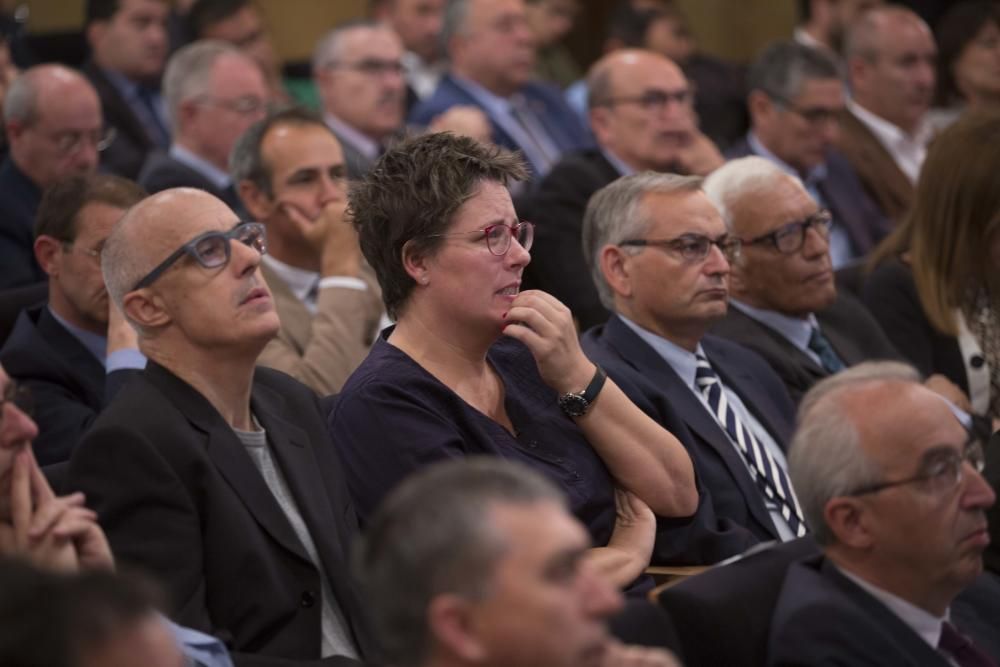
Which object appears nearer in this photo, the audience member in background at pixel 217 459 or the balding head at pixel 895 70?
the audience member in background at pixel 217 459

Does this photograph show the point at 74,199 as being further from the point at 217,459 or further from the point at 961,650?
the point at 961,650

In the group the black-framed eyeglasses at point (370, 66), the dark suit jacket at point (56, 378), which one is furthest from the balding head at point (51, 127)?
the black-framed eyeglasses at point (370, 66)

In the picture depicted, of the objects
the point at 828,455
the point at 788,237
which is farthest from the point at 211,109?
the point at 828,455

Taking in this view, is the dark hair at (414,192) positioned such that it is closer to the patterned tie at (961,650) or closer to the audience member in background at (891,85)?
the patterned tie at (961,650)

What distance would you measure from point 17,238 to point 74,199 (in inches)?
32.8

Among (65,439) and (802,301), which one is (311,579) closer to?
(65,439)

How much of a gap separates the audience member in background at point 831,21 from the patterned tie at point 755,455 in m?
4.71

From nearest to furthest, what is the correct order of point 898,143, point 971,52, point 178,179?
point 178,179, point 898,143, point 971,52

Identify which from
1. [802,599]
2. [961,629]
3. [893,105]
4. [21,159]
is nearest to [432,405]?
[802,599]

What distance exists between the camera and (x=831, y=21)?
7.85m

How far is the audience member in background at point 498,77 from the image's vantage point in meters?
6.24

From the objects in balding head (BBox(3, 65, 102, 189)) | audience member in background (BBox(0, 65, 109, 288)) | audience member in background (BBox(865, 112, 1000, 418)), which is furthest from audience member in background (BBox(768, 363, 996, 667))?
balding head (BBox(3, 65, 102, 189))

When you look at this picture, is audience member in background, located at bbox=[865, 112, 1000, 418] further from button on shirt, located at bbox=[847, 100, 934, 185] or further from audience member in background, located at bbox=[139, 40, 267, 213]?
audience member in background, located at bbox=[139, 40, 267, 213]

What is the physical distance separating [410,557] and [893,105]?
5173 millimetres
